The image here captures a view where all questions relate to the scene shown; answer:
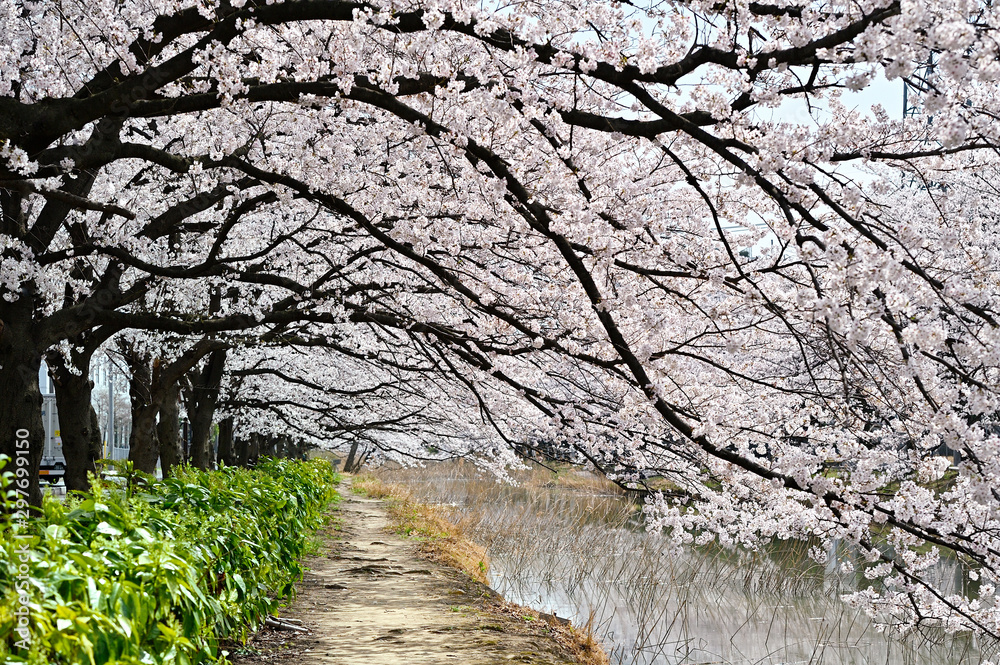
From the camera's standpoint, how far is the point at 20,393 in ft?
24.3

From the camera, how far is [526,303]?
277 inches

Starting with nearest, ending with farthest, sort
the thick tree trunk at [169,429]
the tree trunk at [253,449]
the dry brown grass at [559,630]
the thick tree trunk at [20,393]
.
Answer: the dry brown grass at [559,630] < the thick tree trunk at [20,393] < the thick tree trunk at [169,429] < the tree trunk at [253,449]

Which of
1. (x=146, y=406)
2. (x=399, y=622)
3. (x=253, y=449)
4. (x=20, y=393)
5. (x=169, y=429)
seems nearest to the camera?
(x=399, y=622)

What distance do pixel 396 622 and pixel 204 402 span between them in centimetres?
921

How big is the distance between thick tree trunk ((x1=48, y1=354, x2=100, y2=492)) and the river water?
223 inches

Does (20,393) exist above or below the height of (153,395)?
below

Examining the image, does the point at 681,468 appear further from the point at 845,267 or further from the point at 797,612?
the point at 797,612

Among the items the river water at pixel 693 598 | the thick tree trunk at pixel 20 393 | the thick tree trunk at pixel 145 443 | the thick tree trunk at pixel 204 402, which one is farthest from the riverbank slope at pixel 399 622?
the thick tree trunk at pixel 204 402

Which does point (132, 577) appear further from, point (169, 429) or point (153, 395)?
point (169, 429)

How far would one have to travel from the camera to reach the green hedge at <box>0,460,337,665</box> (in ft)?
8.13

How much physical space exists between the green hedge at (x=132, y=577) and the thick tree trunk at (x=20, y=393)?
2.23 meters

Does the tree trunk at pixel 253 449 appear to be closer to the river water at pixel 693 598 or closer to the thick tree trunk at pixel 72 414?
the river water at pixel 693 598

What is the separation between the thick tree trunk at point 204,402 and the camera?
1443 centimetres

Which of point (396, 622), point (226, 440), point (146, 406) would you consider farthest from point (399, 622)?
point (226, 440)
